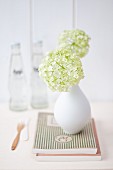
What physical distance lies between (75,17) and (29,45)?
0.74 ft

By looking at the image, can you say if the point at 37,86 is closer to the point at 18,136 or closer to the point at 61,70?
the point at 18,136

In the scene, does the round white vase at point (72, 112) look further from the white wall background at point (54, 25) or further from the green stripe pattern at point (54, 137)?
the white wall background at point (54, 25)

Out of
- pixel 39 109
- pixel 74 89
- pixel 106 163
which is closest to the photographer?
pixel 106 163

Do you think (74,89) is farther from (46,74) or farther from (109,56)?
(109,56)

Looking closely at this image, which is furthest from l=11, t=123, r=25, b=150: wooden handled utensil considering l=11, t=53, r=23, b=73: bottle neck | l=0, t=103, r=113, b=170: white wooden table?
l=11, t=53, r=23, b=73: bottle neck

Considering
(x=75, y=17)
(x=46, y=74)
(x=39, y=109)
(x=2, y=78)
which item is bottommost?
(x=39, y=109)

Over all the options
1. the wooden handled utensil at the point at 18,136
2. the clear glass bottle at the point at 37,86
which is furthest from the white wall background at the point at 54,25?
the wooden handled utensil at the point at 18,136

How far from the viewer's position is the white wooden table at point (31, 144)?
1.04 metres

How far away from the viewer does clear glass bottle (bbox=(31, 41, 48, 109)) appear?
1531mm

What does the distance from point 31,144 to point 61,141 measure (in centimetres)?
11

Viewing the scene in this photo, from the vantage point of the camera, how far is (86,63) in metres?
1.59

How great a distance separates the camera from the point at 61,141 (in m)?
1.15

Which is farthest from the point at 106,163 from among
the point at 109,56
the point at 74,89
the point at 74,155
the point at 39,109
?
the point at 109,56

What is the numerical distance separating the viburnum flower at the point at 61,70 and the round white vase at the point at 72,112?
0.34ft
